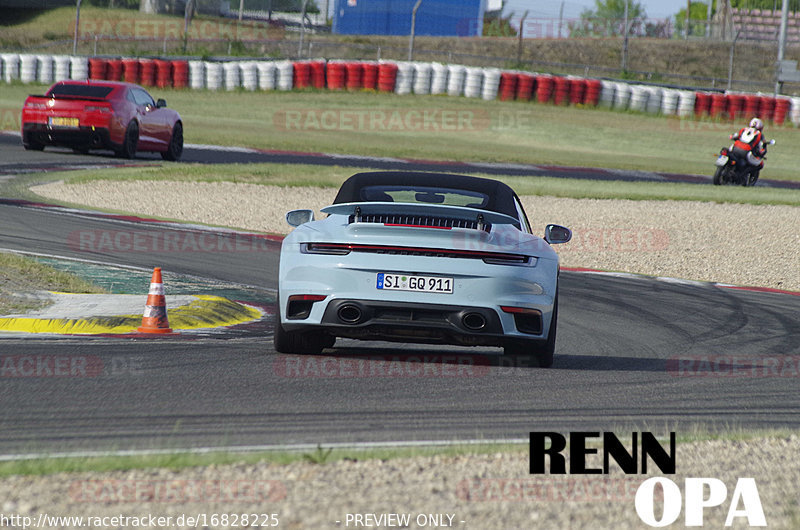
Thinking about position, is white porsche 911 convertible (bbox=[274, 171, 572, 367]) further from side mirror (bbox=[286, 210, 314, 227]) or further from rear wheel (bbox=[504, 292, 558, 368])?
side mirror (bbox=[286, 210, 314, 227])

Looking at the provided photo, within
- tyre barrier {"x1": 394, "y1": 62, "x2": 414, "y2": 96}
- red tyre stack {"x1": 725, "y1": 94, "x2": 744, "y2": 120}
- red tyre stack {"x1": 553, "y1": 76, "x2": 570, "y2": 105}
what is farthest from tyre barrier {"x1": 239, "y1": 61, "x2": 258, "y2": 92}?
red tyre stack {"x1": 725, "y1": 94, "x2": 744, "y2": 120}

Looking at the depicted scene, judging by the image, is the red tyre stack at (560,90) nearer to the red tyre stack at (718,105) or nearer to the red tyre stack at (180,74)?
the red tyre stack at (718,105)

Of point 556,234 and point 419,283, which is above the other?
point 556,234

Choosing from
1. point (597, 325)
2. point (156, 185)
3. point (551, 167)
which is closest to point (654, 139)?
point (551, 167)

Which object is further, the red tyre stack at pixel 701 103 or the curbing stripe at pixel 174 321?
the red tyre stack at pixel 701 103

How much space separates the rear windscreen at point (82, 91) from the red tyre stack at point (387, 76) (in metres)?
20.2

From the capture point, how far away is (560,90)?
40125 mm

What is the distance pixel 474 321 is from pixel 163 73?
33877 millimetres

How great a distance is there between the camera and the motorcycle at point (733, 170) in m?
23.9

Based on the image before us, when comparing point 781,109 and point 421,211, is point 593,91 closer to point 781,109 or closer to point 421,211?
point 781,109

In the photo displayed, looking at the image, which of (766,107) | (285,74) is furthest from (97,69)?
(766,107)

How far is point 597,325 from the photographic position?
29.9 ft

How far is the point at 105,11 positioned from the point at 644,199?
4554 cm

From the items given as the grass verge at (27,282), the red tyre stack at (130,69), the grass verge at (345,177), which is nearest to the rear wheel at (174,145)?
the grass verge at (345,177)
